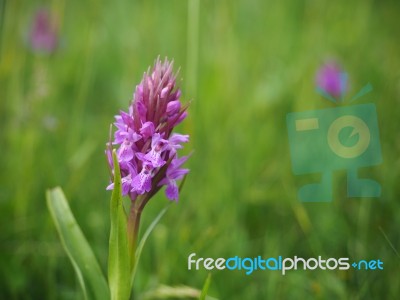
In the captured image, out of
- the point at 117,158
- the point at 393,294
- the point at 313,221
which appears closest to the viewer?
the point at 117,158

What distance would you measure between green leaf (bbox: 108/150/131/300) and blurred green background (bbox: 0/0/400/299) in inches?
14.2

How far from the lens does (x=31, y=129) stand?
4.99ft

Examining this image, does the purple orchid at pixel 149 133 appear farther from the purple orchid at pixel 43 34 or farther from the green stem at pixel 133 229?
the purple orchid at pixel 43 34

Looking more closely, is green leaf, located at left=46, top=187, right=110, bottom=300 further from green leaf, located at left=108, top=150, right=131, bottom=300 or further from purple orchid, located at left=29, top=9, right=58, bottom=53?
purple orchid, located at left=29, top=9, right=58, bottom=53

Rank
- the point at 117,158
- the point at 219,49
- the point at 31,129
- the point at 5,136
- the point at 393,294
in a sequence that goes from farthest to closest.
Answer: the point at 219,49 → the point at 5,136 → the point at 31,129 → the point at 393,294 → the point at 117,158

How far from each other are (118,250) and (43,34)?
57.9 inches

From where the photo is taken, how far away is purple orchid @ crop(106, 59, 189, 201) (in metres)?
0.79

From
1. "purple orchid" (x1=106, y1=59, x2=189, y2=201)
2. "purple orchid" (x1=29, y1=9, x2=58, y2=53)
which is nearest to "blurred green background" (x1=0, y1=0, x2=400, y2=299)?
"purple orchid" (x1=29, y1=9, x2=58, y2=53)

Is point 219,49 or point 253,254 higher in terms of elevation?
point 219,49

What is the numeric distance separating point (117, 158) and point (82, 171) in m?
0.76

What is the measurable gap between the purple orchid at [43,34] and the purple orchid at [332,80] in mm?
1019

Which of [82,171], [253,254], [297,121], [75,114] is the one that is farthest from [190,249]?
[75,114]

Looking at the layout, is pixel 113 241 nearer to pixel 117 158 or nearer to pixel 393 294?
pixel 117 158

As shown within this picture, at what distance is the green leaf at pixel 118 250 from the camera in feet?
2.49
